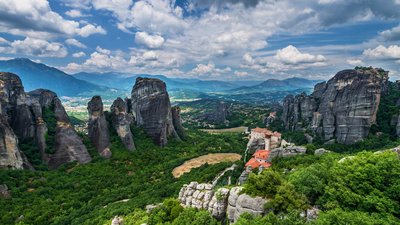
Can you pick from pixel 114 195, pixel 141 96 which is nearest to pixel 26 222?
pixel 114 195

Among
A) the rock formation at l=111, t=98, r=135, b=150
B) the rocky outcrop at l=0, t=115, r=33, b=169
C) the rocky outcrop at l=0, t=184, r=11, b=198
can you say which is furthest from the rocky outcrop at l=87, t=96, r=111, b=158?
the rocky outcrop at l=0, t=184, r=11, b=198

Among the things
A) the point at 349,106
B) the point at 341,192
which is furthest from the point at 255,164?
the point at 349,106

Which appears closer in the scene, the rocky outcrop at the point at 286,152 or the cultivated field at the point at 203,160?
the rocky outcrop at the point at 286,152

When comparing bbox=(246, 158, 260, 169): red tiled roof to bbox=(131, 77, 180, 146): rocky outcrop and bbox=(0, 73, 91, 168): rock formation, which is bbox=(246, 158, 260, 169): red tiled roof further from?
bbox=(131, 77, 180, 146): rocky outcrop

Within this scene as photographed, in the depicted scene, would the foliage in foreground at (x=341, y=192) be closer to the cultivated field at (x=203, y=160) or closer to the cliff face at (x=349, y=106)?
the cultivated field at (x=203, y=160)

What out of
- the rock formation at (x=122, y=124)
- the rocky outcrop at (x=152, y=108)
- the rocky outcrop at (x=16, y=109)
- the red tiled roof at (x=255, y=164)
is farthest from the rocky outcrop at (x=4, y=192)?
the rocky outcrop at (x=152, y=108)

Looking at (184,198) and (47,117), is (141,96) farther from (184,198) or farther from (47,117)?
(184,198)
